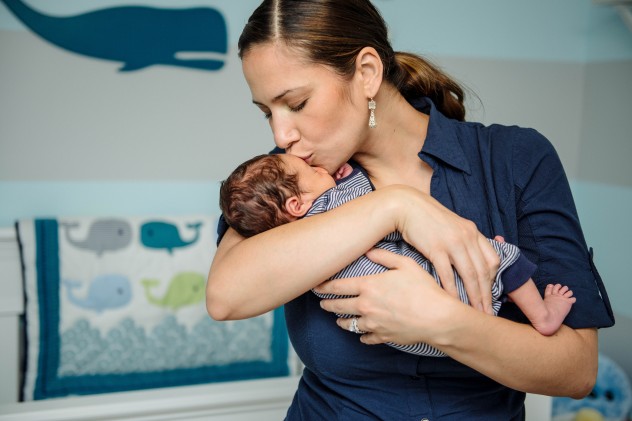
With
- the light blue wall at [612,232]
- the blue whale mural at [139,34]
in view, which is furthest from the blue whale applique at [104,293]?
the light blue wall at [612,232]

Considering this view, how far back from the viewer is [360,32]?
1.13m

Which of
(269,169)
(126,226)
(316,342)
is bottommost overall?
(126,226)

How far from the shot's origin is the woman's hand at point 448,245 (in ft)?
3.20

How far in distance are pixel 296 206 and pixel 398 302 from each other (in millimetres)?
301

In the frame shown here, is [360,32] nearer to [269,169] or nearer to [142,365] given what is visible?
[269,169]

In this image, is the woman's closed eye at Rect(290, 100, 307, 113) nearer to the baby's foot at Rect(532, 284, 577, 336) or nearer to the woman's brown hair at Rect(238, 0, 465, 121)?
the woman's brown hair at Rect(238, 0, 465, 121)

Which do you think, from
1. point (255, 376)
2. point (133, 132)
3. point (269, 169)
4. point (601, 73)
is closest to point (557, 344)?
point (269, 169)

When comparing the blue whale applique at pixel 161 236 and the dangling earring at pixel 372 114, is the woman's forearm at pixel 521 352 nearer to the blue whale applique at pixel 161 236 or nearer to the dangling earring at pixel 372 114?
the dangling earring at pixel 372 114

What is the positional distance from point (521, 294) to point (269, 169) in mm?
492

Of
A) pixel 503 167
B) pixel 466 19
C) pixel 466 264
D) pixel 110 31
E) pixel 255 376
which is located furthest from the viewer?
pixel 466 19

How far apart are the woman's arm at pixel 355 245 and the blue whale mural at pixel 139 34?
1.37 m

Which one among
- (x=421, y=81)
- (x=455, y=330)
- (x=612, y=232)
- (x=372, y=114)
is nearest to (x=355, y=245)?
(x=455, y=330)

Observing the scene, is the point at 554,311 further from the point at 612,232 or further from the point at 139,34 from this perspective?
the point at 612,232

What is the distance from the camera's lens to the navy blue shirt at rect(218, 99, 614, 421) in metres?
1.05
